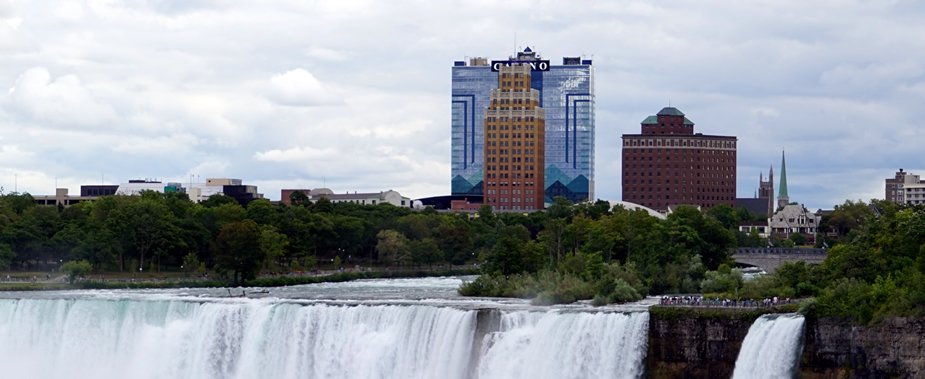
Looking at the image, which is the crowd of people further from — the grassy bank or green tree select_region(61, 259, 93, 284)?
green tree select_region(61, 259, 93, 284)

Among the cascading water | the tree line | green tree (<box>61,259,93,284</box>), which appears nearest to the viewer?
the cascading water

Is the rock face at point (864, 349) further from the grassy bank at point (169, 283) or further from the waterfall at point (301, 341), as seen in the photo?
the grassy bank at point (169, 283)

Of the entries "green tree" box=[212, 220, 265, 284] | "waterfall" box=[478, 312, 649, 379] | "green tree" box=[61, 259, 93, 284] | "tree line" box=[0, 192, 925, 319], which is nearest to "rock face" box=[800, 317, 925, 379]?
"tree line" box=[0, 192, 925, 319]

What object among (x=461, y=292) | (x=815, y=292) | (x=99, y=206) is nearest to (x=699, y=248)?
(x=461, y=292)

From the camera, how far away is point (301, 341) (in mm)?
83188

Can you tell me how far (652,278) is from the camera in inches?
3944

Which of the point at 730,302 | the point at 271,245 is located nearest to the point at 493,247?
the point at 271,245

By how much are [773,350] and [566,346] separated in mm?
10394

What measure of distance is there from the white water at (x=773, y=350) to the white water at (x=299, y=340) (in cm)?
585

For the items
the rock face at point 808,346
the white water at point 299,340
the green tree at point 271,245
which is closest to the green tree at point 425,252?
the green tree at point 271,245

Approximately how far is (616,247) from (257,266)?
28.6 meters

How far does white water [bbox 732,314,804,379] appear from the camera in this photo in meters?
65.4

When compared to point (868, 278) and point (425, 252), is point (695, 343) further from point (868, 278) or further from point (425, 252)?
point (425, 252)

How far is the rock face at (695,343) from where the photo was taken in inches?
2712
